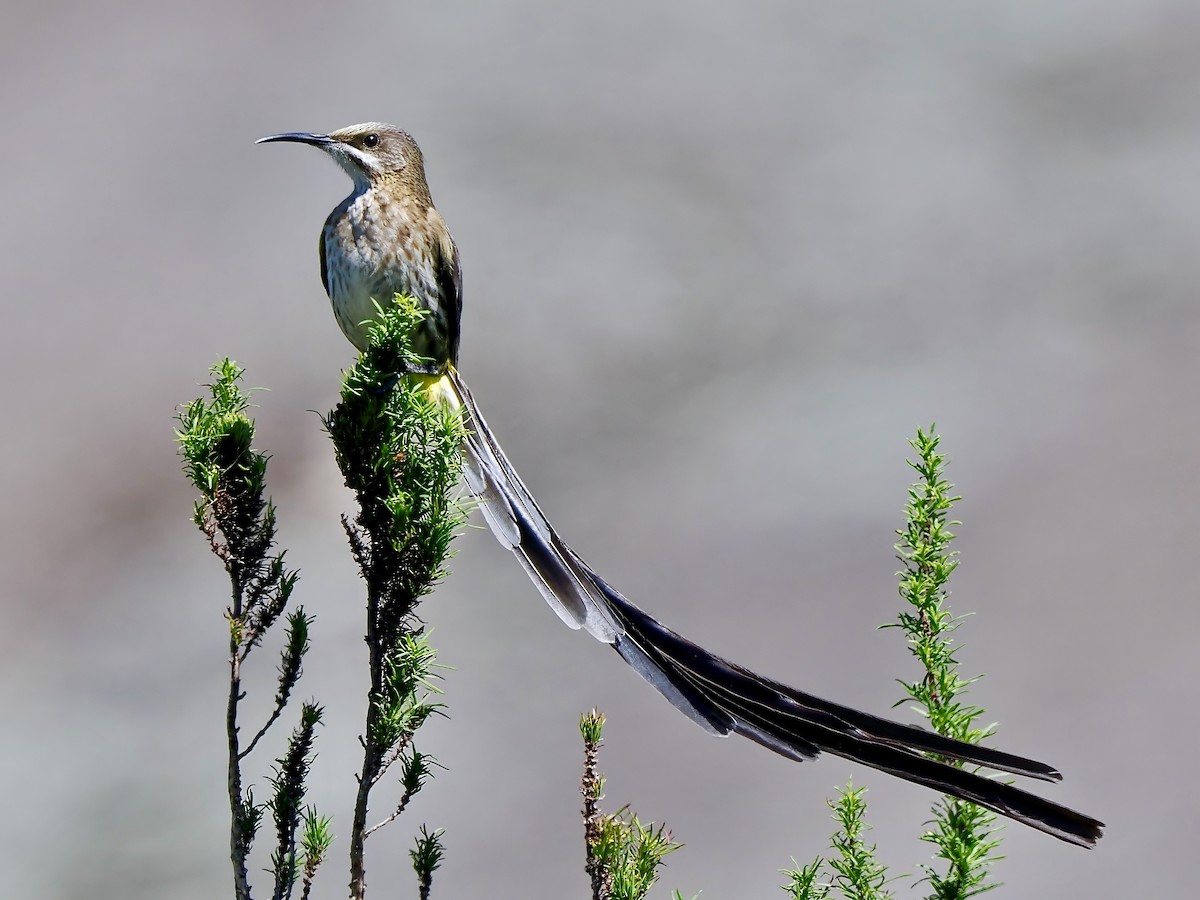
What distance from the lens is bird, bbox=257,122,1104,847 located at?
4.78 feet

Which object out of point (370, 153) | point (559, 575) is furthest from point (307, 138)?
point (559, 575)

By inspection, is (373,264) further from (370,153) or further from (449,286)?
(370,153)

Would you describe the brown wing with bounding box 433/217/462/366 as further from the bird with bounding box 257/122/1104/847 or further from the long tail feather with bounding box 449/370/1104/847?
the long tail feather with bounding box 449/370/1104/847

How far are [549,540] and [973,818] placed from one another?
3.04 ft

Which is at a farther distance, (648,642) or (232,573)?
(648,642)

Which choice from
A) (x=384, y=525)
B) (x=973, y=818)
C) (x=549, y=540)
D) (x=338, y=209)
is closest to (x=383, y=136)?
(x=338, y=209)

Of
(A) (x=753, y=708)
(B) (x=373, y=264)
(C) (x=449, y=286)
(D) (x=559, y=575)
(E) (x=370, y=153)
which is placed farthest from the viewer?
(E) (x=370, y=153)

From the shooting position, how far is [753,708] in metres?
1.65

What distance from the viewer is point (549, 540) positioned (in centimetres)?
218

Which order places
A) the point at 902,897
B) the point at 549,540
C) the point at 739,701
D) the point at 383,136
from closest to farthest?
the point at 739,701 → the point at 549,540 → the point at 383,136 → the point at 902,897

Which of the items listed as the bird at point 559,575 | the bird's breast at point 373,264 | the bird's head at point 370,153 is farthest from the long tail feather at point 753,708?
the bird's head at point 370,153

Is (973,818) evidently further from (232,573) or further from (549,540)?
(232,573)

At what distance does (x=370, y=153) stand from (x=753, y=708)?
81.8 inches

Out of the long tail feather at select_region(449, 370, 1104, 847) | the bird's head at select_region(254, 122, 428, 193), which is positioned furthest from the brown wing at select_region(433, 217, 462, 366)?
the long tail feather at select_region(449, 370, 1104, 847)
